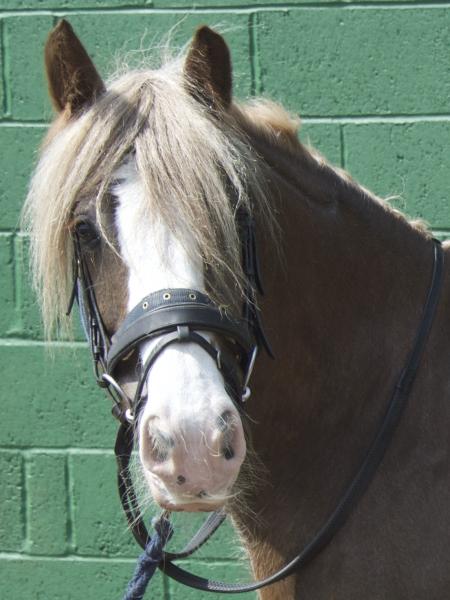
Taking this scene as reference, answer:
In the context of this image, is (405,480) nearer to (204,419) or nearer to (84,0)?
(204,419)

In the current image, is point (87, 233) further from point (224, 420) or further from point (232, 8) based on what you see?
point (232, 8)

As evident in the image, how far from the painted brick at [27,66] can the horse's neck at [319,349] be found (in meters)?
1.24

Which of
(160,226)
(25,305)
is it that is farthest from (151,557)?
(25,305)

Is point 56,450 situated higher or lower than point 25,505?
higher

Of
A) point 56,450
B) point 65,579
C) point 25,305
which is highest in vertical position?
point 25,305

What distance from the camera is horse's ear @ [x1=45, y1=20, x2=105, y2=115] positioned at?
143 cm

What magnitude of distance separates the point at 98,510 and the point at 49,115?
45.0 inches

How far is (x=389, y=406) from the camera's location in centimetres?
150

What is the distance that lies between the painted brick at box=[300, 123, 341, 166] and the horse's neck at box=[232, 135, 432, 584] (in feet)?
3.15

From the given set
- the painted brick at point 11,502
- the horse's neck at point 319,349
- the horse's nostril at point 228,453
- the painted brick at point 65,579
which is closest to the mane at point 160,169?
the horse's neck at point 319,349

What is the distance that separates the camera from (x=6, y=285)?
8.39 ft

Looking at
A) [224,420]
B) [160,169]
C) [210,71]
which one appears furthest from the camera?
[210,71]

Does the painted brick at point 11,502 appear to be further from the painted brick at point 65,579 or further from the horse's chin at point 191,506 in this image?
the horse's chin at point 191,506

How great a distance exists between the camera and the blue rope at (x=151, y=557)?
172 cm
